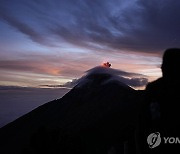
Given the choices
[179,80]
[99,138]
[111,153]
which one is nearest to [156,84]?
[179,80]

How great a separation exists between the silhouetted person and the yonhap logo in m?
0.05

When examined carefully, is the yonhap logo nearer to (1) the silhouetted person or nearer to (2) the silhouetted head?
(1) the silhouetted person

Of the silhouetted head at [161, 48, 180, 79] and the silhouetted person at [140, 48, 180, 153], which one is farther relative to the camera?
the silhouetted head at [161, 48, 180, 79]

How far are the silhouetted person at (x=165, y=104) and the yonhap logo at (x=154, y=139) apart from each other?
0.16 ft

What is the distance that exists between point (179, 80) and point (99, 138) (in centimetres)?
15885

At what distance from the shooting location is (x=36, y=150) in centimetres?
2906

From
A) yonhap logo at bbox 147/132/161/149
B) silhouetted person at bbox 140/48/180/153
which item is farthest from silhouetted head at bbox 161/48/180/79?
yonhap logo at bbox 147/132/161/149

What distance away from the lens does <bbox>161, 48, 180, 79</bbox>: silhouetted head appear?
4.83m

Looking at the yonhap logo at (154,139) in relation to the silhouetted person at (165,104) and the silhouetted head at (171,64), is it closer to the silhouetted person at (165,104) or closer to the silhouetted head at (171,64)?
the silhouetted person at (165,104)

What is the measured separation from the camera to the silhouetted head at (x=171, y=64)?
15.8ft

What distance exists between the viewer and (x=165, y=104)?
4.68 m

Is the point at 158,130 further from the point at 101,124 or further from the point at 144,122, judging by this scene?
the point at 101,124

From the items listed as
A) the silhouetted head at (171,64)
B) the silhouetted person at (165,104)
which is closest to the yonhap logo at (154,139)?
the silhouetted person at (165,104)

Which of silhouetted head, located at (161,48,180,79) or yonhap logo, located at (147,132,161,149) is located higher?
silhouetted head, located at (161,48,180,79)
